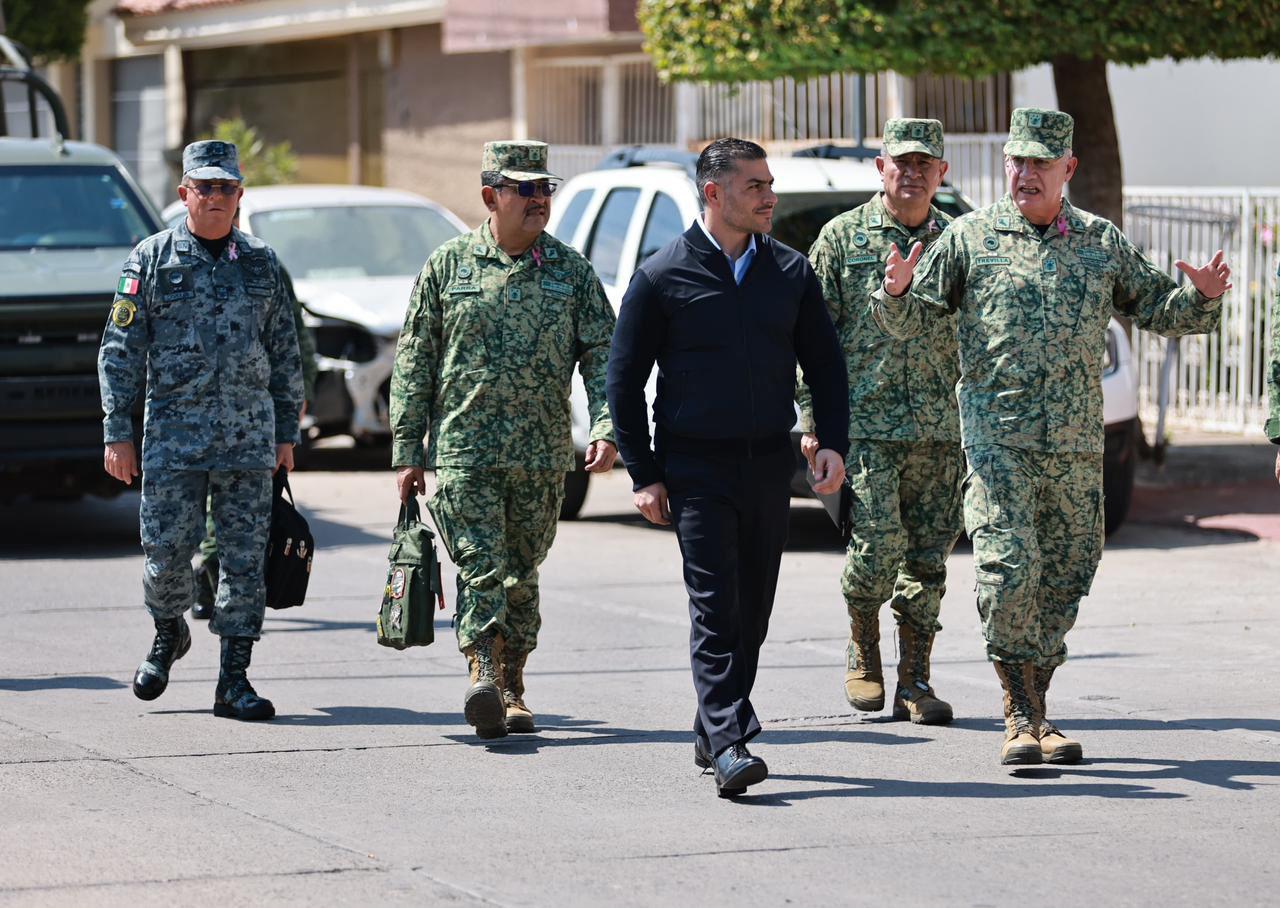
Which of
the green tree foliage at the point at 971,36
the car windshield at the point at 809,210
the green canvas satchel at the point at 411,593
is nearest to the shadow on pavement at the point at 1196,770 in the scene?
the green canvas satchel at the point at 411,593

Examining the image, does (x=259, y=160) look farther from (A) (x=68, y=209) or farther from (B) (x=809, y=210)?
(B) (x=809, y=210)

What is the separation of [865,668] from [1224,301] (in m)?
9.69

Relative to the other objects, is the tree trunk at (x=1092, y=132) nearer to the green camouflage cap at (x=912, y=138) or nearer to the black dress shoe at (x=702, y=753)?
the green camouflage cap at (x=912, y=138)

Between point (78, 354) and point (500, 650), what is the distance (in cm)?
530

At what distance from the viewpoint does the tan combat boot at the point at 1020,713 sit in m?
7.00

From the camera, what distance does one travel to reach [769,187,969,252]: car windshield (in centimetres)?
1215

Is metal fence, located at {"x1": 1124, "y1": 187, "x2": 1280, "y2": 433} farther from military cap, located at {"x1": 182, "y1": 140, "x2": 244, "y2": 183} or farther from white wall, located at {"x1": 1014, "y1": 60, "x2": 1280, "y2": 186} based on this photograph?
military cap, located at {"x1": 182, "y1": 140, "x2": 244, "y2": 183}

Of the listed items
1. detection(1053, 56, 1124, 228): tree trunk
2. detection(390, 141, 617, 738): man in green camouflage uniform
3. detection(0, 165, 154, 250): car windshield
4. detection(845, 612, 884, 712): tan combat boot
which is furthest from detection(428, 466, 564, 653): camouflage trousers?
detection(1053, 56, 1124, 228): tree trunk

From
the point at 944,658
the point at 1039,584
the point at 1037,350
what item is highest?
the point at 1037,350

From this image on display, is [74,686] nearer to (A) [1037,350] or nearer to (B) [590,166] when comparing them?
(A) [1037,350]

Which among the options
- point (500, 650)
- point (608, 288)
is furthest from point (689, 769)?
point (608, 288)

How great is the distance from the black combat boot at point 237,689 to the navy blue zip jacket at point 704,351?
190 centimetres

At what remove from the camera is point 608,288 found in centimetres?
1295

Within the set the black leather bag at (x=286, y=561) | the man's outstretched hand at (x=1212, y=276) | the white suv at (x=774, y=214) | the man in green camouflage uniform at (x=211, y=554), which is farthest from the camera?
the white suv at (x=774, y=214)
